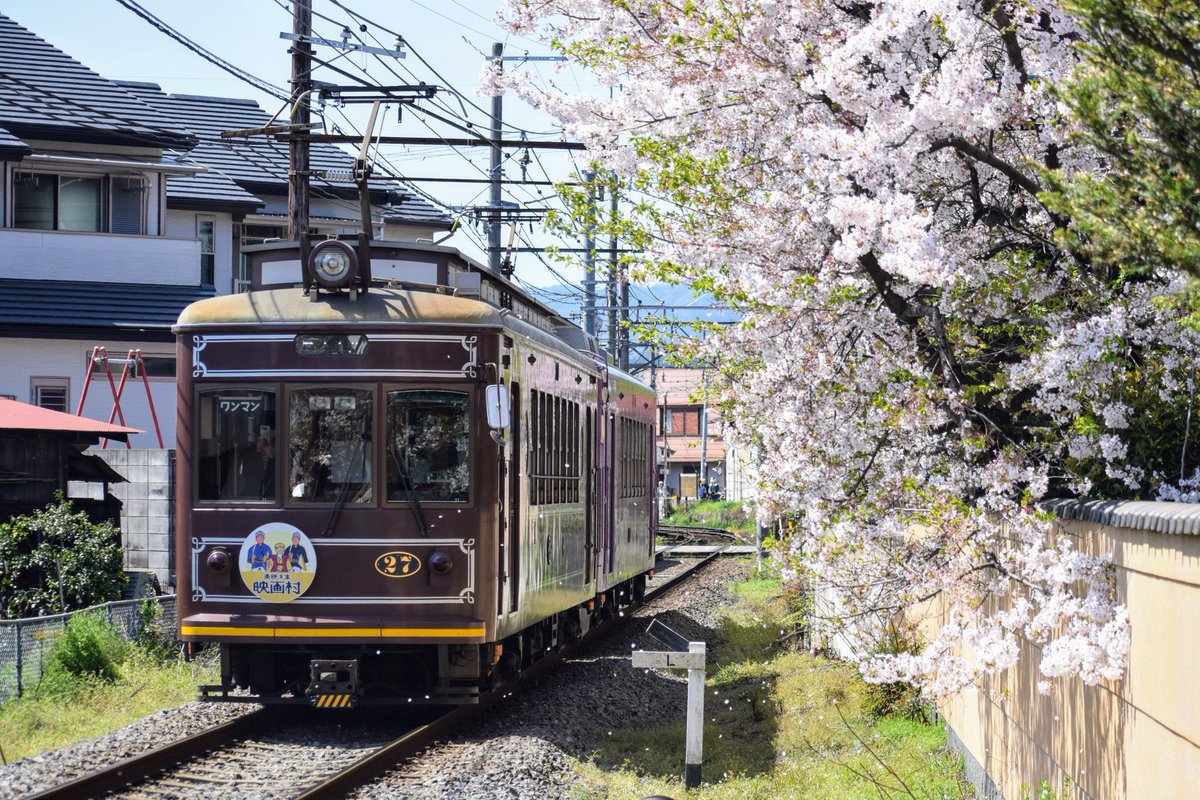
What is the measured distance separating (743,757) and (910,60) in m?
5.23

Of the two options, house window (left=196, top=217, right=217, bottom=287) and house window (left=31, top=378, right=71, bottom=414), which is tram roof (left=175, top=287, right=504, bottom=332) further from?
house window (left=196, top=217, right=217, bottom=287)

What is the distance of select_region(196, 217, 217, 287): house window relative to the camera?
27172 mm

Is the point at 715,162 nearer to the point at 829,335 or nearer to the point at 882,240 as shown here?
the point at 829,335

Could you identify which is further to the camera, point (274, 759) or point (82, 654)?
point (82, 654)

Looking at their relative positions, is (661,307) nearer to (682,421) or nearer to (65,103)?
(65,103)

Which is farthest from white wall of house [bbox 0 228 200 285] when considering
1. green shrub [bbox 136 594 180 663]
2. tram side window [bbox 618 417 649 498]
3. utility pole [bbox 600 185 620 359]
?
green shrub [bbox 136 594 180 663]

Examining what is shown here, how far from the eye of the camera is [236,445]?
33.1 feet

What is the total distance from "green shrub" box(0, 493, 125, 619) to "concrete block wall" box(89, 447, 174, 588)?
1817 mm

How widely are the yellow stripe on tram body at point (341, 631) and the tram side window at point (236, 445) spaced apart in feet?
3.10

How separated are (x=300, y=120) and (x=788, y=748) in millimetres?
9653

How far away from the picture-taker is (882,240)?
21.5 ft

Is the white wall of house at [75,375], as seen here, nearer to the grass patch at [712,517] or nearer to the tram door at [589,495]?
the tram door at [589,495]

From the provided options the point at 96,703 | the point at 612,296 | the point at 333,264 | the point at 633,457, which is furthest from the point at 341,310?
the point at 612,296

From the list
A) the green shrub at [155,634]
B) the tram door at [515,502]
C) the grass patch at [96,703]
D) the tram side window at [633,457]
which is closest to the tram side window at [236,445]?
the tram door at [515,502]
